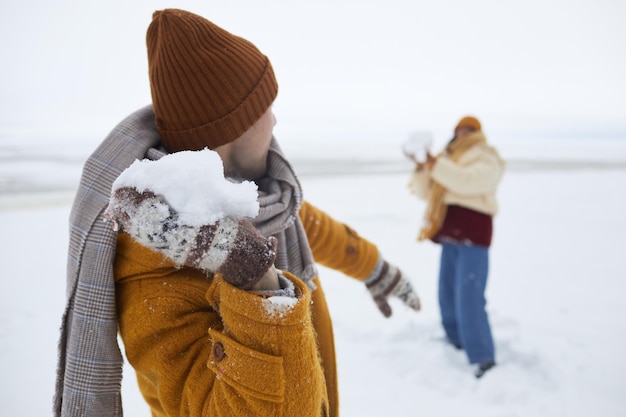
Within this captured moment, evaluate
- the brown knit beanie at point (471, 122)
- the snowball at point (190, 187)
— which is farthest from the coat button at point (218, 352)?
the brown knit beanie at point (471, 122)

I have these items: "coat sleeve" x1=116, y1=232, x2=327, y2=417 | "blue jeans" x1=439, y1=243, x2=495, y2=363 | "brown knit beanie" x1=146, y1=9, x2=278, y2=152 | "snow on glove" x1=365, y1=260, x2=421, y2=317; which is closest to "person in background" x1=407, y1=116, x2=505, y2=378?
"blue jeans" x1=439, y1=243, x2=495, y2=363

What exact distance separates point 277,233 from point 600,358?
10.3 ft

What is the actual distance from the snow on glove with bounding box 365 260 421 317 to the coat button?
92 cm

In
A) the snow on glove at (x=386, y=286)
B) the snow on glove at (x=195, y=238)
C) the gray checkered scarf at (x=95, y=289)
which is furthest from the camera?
the snow on glove at (x=386, y=286)

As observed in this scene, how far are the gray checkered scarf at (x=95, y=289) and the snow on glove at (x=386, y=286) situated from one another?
70 centimetres

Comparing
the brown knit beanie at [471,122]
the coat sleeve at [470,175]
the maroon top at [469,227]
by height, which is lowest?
the maroon top at [469,227]

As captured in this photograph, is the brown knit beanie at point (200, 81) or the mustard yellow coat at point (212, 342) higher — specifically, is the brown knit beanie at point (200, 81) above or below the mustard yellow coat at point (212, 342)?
above

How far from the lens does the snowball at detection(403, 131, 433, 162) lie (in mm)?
3078

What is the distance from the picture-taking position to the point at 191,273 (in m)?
0.87

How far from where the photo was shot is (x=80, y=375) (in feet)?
2.94

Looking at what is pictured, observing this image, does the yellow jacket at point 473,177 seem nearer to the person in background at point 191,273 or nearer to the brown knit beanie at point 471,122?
the brown knit beanie at point 471,122

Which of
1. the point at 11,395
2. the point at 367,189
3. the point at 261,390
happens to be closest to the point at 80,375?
the point at 261,390

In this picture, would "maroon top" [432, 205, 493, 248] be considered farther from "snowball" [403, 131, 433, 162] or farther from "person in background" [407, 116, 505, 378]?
"snowball" [403, 131, 433, 162]

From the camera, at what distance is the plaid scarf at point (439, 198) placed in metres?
3.06
